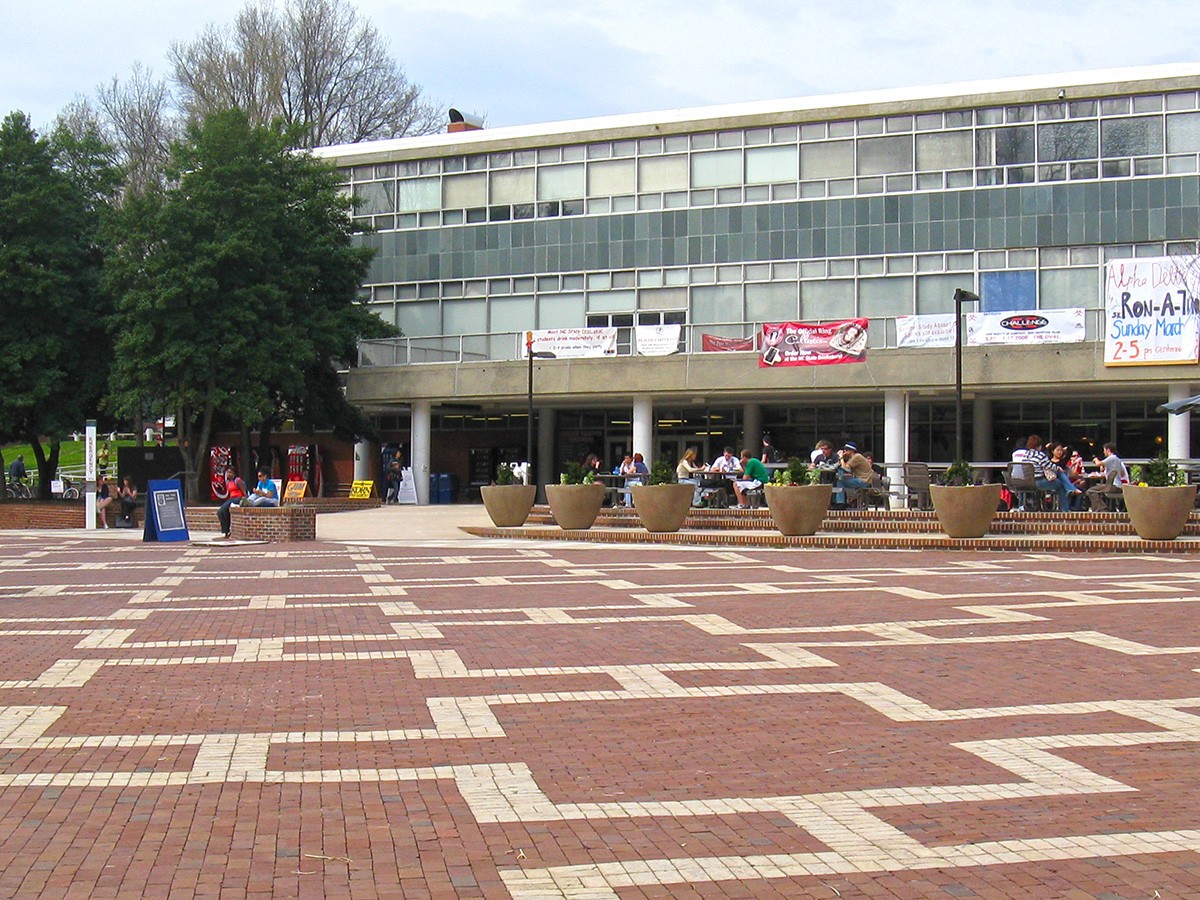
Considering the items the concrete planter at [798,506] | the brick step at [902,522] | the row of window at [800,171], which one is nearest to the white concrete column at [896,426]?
the row of window at [800,171]

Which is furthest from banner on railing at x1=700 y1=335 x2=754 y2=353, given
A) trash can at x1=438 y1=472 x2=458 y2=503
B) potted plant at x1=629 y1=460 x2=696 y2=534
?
potted plant at x1=629 y1=460 x2=696 y2=534

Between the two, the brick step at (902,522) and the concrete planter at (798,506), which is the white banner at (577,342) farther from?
the concrete planter at (798,506)

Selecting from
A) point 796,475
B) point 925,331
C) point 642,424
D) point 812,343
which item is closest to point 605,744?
point 796,475

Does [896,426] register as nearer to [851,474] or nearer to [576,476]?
[851,474]

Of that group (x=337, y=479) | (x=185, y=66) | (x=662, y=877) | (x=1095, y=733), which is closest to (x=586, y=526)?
(x=1095, y=733)

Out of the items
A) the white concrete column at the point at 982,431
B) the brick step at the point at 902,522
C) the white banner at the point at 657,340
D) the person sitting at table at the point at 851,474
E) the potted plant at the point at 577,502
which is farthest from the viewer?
the white concrete column at the point at 982,431

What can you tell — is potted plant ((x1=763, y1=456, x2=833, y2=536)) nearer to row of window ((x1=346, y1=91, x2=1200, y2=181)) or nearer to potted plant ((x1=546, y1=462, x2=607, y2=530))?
potted plant ((x1=546, y1=462, x2=607, y2=530))

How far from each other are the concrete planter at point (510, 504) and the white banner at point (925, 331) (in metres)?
13.4

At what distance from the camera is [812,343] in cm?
3622

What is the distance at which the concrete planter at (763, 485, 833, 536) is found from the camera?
72.3ft

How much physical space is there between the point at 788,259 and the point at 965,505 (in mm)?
19283

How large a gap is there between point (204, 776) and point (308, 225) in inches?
1415

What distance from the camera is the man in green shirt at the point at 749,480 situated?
2611 cm

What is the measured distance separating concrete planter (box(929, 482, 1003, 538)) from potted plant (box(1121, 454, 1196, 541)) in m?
1.89
